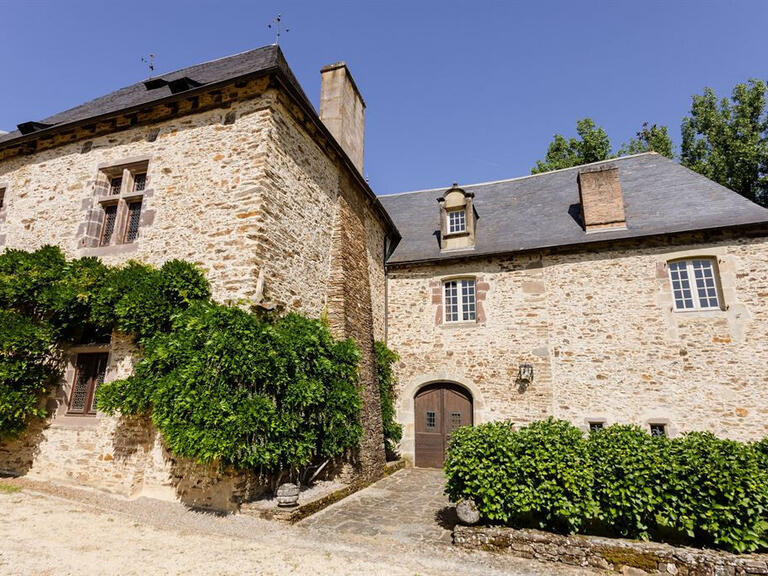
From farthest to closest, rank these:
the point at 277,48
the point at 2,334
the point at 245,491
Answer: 1. the point at 277,48
2. the point at 2,334
3. the point at 245,491

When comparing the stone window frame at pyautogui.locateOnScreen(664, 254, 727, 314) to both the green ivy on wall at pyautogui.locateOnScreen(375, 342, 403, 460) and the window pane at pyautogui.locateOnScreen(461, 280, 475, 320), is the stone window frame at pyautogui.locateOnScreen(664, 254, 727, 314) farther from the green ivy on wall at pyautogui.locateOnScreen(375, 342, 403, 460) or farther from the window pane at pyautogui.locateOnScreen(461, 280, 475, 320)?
the green ivy on wall at pyautogui.locateOnScreen(375, 342, 403, 460)

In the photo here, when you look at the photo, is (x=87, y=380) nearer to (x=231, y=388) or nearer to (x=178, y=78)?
(x=231, y=388)

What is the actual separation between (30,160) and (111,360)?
217 inches

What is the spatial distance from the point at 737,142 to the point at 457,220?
1390 cm

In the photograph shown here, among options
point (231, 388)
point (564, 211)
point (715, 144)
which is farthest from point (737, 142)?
point (231, 388)

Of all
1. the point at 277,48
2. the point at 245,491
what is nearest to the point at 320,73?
the point at 277,48

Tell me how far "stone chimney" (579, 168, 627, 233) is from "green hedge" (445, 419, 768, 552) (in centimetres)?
628

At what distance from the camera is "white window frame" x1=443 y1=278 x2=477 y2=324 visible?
34.5 feet

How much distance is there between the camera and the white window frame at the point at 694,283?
8.73 metres

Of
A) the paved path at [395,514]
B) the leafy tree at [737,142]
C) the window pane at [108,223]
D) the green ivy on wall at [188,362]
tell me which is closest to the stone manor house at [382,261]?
the window pane at [108,223]

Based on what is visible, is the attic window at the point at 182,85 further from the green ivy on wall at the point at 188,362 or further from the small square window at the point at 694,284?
the small square window at the point at 694,284

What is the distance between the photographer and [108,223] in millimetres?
7941

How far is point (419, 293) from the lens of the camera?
36.3 ft

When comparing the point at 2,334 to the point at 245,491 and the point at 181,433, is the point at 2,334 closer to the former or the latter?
the point at 181,433
